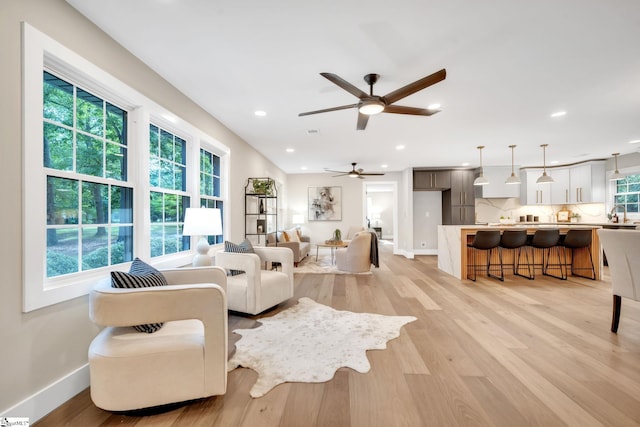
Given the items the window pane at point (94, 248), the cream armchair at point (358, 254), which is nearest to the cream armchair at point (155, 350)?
the window pane at point (94, 248)

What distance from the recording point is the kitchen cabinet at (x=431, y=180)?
7.45m

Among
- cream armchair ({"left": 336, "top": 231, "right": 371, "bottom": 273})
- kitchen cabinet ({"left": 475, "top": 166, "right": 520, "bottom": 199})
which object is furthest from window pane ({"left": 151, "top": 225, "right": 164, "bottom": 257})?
kitchen cabinet ({"left": 475, "top": 166, "right": 520, "bottom": 199})

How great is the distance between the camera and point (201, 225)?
2.58 m

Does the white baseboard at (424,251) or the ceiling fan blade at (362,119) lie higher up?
the ceiling fan blade at (362,119)

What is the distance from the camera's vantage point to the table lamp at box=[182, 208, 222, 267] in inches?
101

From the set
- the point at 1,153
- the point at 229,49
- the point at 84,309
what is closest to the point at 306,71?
the point at 229,49

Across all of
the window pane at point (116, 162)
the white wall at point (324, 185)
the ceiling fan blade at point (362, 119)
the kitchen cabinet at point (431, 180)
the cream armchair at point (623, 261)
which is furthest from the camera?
the white wall at point (324, 185)

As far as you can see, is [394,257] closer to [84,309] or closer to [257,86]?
[257,86]

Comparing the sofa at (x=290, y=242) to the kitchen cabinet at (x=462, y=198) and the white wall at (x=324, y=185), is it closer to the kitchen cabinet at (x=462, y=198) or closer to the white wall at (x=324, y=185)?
the white wall at (x=324, y=185)

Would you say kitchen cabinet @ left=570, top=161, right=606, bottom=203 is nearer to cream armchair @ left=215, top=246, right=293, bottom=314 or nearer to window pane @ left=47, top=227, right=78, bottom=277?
cream armchair @ left=215, top=246, right=293, bottom=314

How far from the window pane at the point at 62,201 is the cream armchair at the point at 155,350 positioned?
1.85ft

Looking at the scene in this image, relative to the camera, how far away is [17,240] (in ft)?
4.73

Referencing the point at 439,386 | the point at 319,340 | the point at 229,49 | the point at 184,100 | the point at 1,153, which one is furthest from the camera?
the point at 184,100

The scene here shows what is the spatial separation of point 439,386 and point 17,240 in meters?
2.65
